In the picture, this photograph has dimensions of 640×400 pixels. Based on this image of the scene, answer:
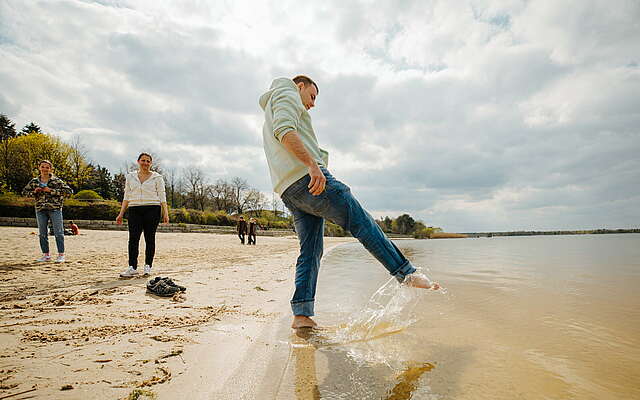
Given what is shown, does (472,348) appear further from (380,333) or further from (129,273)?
(129,273)

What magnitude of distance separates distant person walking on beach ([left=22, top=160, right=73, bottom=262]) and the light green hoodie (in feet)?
18.2

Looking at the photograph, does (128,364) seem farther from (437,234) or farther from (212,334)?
(437,234)

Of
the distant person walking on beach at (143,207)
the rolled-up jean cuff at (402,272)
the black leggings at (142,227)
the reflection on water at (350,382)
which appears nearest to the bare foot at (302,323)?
the reflection on water at (350,382)

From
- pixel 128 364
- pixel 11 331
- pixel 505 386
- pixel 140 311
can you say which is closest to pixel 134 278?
pixel 140 311

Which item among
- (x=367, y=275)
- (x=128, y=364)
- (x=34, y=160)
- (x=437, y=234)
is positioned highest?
(x=34, y=160)

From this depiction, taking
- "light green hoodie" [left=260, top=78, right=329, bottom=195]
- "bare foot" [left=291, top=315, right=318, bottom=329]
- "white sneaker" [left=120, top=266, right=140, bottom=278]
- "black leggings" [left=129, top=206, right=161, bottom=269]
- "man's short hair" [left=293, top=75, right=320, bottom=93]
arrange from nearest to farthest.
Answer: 1. "light green hoodie" [left=260, top=78, right=329, bottom=195]
2. "bare foot" [left=291, top=315, right=318, bottom=329]
3. "man's short hair" [left=293, top=75, right=320, bottom=93]
4. "white sneaker" [left=120, top=266, right=140, bottom=278]
5. "black leggings" [left=129, top=206, right=161, bottom=269]

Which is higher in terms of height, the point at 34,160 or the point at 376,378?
the point at 34,160

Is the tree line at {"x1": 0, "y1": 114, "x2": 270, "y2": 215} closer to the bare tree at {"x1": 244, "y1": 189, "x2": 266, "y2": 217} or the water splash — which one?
the bare tree at {"x1": 244, "y1": 189, "x2": 266, "y2": 217}

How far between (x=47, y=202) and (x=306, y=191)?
631 cm

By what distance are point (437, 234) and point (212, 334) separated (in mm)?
109037

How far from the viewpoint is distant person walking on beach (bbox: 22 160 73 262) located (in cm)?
570

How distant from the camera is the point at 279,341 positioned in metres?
1.98

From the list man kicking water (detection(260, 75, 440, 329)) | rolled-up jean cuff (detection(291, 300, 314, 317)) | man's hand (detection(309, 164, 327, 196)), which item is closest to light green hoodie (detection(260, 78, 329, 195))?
man kicking water (detection(260, 75, 440, 329))

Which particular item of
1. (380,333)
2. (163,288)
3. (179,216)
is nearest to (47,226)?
(163,288)
